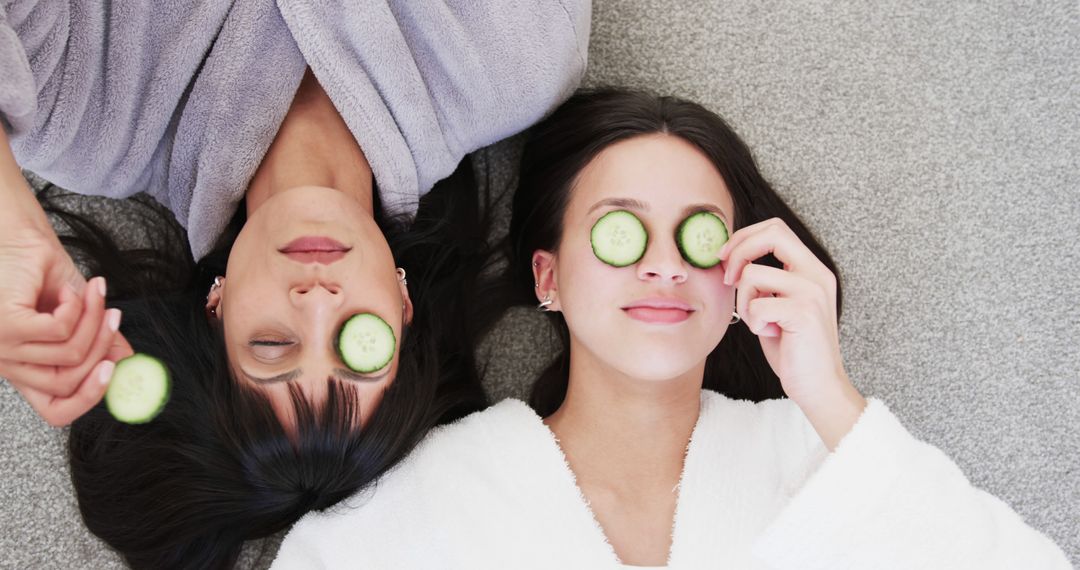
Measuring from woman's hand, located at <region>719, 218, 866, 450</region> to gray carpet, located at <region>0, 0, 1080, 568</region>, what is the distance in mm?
588

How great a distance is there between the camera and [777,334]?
146cm

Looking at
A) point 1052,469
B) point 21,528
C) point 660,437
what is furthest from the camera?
point 1052,469

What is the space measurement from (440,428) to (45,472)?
35.8 inches

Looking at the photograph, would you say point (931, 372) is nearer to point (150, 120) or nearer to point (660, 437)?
point (660, 437)

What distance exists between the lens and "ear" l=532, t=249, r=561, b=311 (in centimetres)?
172

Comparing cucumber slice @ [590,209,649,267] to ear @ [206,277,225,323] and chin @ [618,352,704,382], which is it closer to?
chin @ [618,352,704,382]

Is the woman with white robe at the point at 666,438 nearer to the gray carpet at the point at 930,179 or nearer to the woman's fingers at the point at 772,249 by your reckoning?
the woman's fingers at the point at 772,249

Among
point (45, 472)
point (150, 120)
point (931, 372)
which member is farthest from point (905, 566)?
point (45, 472)

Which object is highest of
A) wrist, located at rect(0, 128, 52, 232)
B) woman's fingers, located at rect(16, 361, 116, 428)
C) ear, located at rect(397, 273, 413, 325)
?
wrist, located at rect(0, 128, 52, 232)

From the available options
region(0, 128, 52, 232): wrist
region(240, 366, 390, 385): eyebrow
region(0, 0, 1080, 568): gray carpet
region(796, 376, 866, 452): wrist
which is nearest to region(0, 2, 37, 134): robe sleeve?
region(0, 128, 52, 232): wrist

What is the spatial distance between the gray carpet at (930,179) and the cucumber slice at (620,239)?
539 mm

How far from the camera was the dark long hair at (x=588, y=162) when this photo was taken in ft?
5.49

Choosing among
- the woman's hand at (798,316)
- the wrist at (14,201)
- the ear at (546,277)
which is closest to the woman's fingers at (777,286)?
the woman's hand at (798,316)

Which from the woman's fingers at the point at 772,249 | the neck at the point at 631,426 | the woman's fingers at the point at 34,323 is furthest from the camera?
the neck at the point at 631,426
